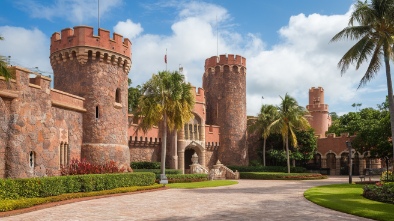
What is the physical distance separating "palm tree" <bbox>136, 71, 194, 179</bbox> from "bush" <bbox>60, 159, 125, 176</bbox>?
5.11 m

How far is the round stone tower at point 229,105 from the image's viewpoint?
46.9m

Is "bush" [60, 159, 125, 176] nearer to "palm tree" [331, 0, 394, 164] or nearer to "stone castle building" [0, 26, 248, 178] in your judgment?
"stone castle building" [0, 26, 248, 178]

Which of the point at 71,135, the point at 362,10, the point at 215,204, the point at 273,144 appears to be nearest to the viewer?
the point at 215,204

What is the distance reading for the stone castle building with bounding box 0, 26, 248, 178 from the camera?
19828 mm

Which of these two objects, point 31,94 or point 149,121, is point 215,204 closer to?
point 31,94

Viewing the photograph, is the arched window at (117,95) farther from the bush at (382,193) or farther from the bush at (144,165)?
the bush at (382,193)

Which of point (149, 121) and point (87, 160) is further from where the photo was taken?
point (149, 121)

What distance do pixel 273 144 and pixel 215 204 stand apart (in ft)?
110

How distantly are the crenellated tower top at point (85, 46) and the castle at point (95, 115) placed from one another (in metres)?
0.07

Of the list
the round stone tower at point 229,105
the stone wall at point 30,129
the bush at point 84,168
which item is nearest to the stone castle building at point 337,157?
the round stone tower at point 229,105

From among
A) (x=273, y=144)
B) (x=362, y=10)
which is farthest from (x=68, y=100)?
(x=273, y=144)

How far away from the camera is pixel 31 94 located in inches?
826

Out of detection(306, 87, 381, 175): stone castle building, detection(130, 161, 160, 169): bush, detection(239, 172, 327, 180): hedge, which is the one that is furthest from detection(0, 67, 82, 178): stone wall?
detection(306, 87, 381, 175): stone castle building

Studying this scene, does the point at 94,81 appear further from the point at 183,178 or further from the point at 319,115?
the point at 319,115
